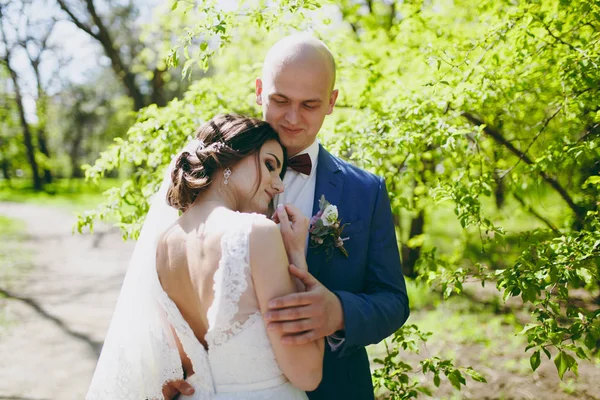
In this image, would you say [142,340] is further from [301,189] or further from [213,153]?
[301,189]

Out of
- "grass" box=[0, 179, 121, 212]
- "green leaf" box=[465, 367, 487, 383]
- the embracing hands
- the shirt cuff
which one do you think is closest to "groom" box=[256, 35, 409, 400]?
the shirt cuff

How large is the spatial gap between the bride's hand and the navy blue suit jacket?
39 cm

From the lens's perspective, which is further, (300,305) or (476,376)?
(476,376)

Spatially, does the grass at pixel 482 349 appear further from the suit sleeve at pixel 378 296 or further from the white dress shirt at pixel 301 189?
the white dress shirt at pixel 301 189

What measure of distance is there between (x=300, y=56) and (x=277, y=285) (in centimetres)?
116

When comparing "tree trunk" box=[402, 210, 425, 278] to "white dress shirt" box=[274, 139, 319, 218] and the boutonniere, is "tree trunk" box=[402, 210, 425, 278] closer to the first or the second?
"white dress shirt" box=[274, 139, 319, 218]

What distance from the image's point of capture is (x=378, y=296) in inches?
83.8

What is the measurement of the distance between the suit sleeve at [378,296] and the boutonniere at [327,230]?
0.19 metres

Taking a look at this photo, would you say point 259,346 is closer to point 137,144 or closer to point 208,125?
point 208,125

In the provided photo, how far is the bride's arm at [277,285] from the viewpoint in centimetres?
163

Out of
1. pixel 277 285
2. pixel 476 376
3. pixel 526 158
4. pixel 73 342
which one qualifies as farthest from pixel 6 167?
pixel 277 285

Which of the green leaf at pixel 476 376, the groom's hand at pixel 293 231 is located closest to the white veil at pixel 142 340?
the groom's hand at pixel 293 231

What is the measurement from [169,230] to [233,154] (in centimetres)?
36

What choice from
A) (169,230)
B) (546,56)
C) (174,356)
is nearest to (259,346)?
(174,356)
